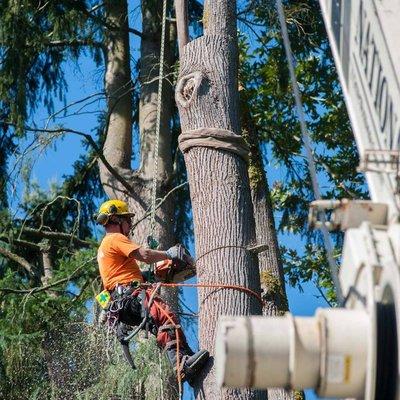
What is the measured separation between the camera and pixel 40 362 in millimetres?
11594

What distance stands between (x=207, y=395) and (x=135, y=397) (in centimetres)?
303

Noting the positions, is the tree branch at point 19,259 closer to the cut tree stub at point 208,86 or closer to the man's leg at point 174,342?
the man's leg at point 174,342

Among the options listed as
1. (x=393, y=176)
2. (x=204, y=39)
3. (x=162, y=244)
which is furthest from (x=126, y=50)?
(x=393, y=176)

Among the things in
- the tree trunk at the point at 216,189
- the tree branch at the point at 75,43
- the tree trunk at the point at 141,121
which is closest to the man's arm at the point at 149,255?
the tree trunk at the point at 216,189

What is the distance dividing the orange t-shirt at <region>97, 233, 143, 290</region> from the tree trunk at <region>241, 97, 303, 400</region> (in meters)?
1.75

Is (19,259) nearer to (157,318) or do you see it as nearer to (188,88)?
(157,318)

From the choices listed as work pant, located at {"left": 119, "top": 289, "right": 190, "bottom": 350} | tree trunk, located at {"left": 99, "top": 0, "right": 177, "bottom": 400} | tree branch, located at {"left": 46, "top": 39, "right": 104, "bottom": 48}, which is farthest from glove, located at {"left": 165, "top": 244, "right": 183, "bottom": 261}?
tree branch, located at {"left": 46, "top": 39, "right": 104, "bottom": 48}

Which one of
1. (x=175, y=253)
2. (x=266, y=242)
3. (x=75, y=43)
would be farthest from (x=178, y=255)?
(x=75, y=43)

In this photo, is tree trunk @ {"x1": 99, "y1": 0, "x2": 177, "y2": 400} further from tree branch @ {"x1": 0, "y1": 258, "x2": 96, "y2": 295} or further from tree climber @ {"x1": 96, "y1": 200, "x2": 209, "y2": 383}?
tree climber @ {"x1": 96, "y1": 200, "x2": 209, "y2": 383}

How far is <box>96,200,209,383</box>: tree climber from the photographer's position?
8.55m

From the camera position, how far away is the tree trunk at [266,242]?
10.5m

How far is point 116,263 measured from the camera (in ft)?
29.3

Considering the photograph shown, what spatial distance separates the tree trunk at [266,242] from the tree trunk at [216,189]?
87.6 inches

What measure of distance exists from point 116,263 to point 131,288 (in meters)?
0.21
